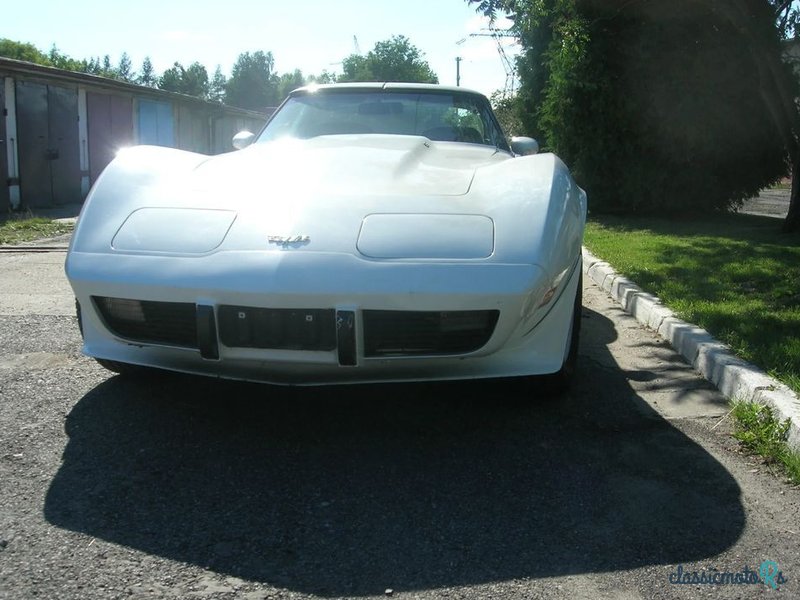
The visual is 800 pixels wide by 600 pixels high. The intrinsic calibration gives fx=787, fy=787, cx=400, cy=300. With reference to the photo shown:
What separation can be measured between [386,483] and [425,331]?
1.68 feet

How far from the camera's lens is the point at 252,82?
114 metres

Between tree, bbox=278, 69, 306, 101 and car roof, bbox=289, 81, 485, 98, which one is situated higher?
tree, bbox=278, 69, 306, 101

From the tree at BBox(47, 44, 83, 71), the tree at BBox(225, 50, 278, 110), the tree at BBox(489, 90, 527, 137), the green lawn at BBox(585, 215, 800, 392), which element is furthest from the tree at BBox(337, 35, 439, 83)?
the tree at BBox(225, 50, 278, 110)

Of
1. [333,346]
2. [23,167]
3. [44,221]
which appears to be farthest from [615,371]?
[23,167]

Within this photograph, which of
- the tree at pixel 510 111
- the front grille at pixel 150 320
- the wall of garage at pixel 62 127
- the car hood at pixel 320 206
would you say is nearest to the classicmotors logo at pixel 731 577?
the car hood at pixel 320 206

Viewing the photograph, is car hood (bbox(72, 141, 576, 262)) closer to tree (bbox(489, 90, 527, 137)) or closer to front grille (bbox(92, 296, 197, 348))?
front grille (bbox(92, 296, 197, 348))

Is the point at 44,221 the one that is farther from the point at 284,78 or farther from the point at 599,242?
the point at 284,78

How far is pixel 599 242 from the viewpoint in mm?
8203

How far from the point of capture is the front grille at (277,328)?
8.45 ft

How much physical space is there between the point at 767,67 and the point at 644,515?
7571 mm

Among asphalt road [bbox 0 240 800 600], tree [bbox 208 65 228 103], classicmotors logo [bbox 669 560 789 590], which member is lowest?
classicmotors logo [bbox 669 560 789 590]

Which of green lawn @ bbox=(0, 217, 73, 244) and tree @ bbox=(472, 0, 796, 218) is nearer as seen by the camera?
green lawn @ bbox=(0, 217, 73, 244)

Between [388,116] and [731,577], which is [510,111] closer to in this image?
[388,116]

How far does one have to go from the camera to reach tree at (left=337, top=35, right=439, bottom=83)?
55125 mm
